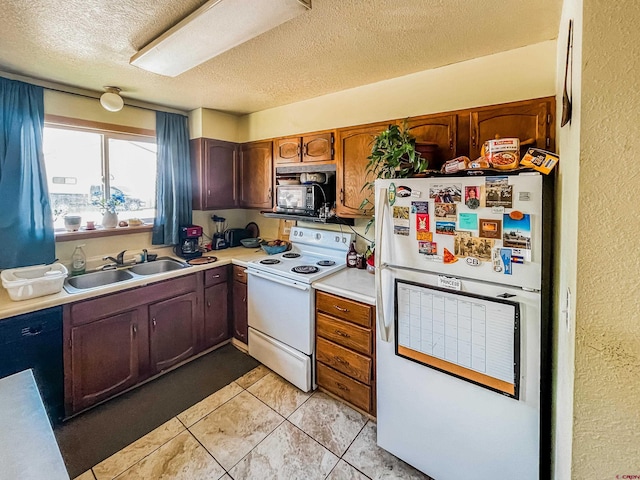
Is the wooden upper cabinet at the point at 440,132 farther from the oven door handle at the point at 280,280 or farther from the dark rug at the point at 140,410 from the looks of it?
the dark rug at the point at 140,410

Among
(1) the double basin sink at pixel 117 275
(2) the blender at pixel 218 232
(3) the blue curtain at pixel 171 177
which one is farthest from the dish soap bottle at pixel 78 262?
(2) the blender at pixel 218 232

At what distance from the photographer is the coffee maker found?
2986 millimetres

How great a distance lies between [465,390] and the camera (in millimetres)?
1461

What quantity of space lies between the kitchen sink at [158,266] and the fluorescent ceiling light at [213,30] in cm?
166

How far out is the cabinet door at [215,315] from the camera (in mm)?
2826

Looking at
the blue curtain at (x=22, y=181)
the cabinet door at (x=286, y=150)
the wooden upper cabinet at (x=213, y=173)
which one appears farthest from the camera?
the wooden upper cabinet at (x=213, y=173)

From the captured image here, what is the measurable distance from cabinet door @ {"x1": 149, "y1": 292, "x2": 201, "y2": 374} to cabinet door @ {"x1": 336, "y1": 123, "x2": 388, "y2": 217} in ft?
5.02

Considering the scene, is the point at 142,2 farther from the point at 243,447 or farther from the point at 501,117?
the point at 243,447

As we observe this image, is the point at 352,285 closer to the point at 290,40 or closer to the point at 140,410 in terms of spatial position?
the point at 290,40

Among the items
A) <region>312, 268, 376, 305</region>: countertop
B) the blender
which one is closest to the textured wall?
<region>312, 268, 376, 305</region>: countertop

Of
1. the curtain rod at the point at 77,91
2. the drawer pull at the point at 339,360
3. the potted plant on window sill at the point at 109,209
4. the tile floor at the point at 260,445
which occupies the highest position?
the curtain rod at the point at 77,91

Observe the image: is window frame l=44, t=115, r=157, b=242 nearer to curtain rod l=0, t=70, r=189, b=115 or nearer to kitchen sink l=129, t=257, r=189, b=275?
curtain rod l=0, t=70, r=189, b=115

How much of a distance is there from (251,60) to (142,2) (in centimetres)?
70

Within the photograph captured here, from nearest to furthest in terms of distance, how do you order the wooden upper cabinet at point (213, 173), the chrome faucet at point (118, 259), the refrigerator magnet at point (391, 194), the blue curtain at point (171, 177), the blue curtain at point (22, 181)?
1. the refrigerator magnet at point (391, 194)
2. the blue curtain at point (22, 181)
3. the chrome faucet at point (118, 259)
4. the blue curtain at point (171, 177)
5. the wooden upper cabinet at point (213, 173)
